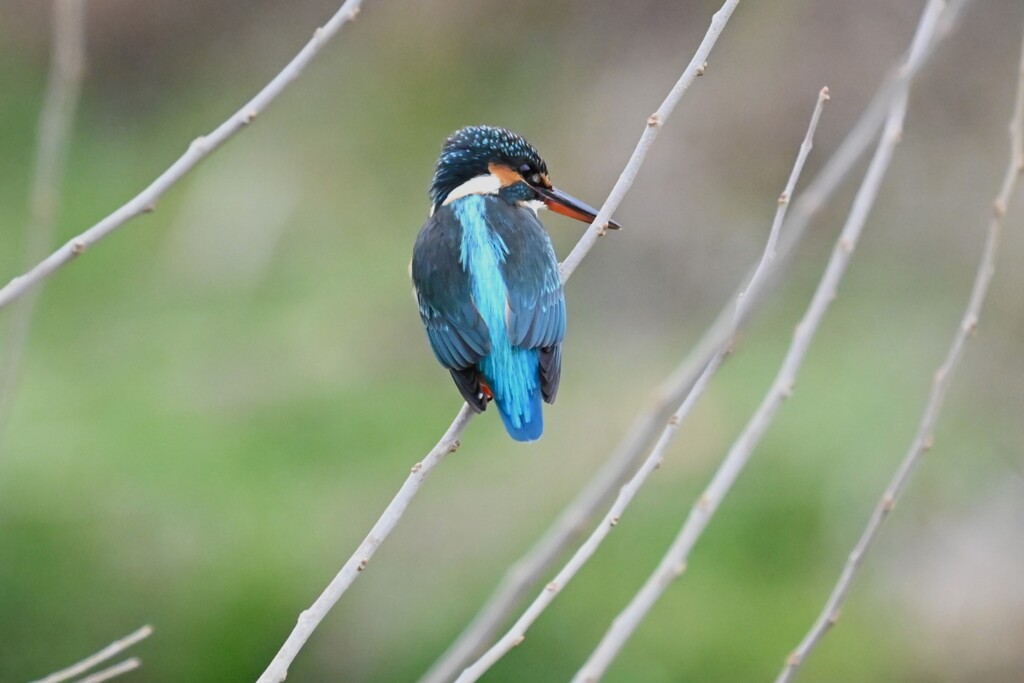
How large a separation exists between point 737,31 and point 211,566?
11.1 ft

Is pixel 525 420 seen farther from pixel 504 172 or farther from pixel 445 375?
pixel 445 375

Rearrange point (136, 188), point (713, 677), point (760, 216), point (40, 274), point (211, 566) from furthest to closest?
point (136, 188) < point (760, 216) < point (211, 566) < point (713, 677) < point (40, 274)

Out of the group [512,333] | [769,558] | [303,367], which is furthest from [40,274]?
[303,367]

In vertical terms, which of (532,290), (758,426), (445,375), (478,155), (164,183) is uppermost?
(445,375)

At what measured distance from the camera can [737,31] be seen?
5793 mm

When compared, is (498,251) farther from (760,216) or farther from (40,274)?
(760,216)

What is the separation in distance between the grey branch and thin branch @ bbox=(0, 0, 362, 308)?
1.57 feet

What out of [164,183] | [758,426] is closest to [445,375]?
[164,183]

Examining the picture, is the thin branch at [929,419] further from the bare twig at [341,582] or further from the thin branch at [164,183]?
the thin branch at [164,183]

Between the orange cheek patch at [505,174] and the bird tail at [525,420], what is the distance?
59cm

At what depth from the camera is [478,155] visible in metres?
2.74

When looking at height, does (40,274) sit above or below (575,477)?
below

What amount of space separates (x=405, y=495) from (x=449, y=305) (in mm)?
794

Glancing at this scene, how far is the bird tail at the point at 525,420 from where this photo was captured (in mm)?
2303
